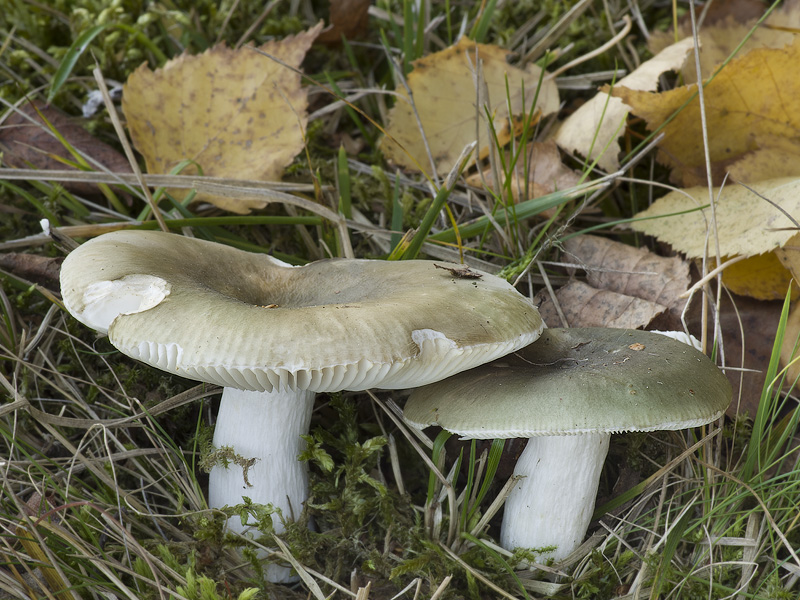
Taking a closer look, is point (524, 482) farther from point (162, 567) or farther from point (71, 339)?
point (71, 339)

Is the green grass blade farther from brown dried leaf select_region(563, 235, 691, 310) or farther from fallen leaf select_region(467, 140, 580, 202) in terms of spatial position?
brown dried leaf select_region(563, 235, 691, 310)

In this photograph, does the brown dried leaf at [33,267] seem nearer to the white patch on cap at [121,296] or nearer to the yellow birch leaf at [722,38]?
the white patch on cap at [121,296]

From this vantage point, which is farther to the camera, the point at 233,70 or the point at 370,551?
the point at 233,70

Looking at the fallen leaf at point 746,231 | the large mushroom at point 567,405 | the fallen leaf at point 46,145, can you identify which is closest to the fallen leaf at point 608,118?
the fallen leaf at point 746,231

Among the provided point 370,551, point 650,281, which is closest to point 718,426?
point 650,281

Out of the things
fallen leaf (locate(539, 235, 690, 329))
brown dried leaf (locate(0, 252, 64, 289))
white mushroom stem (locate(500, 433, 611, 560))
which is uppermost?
fallen leaf (locate(539, 235, 690, 329))

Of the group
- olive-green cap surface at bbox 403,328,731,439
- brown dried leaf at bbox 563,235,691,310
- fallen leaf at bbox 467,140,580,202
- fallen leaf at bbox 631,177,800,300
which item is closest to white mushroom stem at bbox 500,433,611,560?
olive-green cap surface at bbox 403,328,731,439

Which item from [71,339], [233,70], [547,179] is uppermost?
[233,70]
